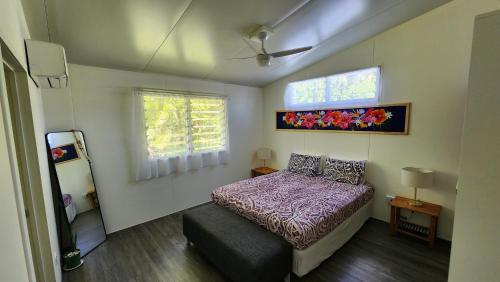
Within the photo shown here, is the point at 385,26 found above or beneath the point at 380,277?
above

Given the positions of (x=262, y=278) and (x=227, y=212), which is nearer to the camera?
(x=262, y=278)

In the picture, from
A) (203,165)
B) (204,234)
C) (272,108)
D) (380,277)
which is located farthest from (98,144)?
(380,277)

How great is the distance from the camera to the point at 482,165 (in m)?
1.10

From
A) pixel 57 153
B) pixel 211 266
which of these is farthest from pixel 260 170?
pixel 57 153

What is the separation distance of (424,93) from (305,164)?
2.03 metres

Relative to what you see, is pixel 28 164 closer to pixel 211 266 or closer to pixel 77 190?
pixel 77 190

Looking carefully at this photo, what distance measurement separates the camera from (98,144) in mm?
2865

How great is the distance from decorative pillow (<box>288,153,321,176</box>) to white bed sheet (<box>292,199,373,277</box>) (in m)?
0.99

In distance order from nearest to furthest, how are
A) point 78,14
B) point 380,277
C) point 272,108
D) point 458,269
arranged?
1. point 458,269
2. point 78,14
3. point 380,277
4. point 272,108

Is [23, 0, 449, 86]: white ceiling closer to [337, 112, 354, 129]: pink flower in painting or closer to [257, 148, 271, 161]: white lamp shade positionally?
[337, 112, 354, 129]: pink flower in painting

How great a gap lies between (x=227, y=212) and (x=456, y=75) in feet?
10.9

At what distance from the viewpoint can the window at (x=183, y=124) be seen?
3275 mm

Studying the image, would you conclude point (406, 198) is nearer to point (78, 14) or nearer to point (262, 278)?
point (262, 278)

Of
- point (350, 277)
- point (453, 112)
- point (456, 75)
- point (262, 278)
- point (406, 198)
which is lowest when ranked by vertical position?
point (350, 277)
